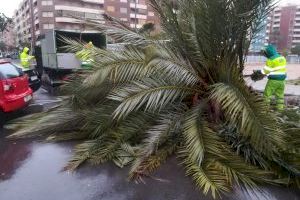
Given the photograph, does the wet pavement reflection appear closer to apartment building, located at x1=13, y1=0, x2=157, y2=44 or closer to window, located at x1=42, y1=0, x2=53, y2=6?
apartment building, located at x1=13, y1=0, x2=157, y2=44

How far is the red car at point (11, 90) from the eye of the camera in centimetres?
705

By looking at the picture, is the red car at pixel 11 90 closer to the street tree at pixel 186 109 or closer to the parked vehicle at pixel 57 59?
the street tree at pixel 186 109

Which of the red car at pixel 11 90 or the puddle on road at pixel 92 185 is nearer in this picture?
the puddle on road at pixel 92 185

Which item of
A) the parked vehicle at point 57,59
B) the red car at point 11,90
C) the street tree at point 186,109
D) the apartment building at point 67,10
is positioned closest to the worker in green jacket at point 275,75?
the street tree at point 186,109

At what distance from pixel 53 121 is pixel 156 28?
2714mm

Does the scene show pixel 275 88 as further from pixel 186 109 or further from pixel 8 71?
pixel 8 71

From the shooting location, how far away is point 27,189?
4.03 meters

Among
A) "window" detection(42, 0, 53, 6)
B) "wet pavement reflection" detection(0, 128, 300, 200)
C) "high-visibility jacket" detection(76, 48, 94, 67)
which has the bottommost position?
"wet pavement reflection" detection(0, 128, 300, 200)

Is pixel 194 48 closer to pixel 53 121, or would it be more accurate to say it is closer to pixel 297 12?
pixel 53 121

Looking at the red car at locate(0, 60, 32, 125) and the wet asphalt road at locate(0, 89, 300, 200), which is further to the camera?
the red car at locate(0, 60, 32, 125)

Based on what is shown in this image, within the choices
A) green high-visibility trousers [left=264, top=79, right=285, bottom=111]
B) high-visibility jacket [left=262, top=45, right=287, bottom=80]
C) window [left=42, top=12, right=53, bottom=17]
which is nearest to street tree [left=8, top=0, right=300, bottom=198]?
high-visibility jacket [left=262, top=45, right=287, bottom=80]

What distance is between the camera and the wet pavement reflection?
12.4 feet

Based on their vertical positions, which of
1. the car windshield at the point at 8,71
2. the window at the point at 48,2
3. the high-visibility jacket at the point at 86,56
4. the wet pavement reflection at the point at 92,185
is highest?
the window at the point at 48,2

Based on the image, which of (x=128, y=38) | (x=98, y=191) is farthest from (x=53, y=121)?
(x=98, y=191)
